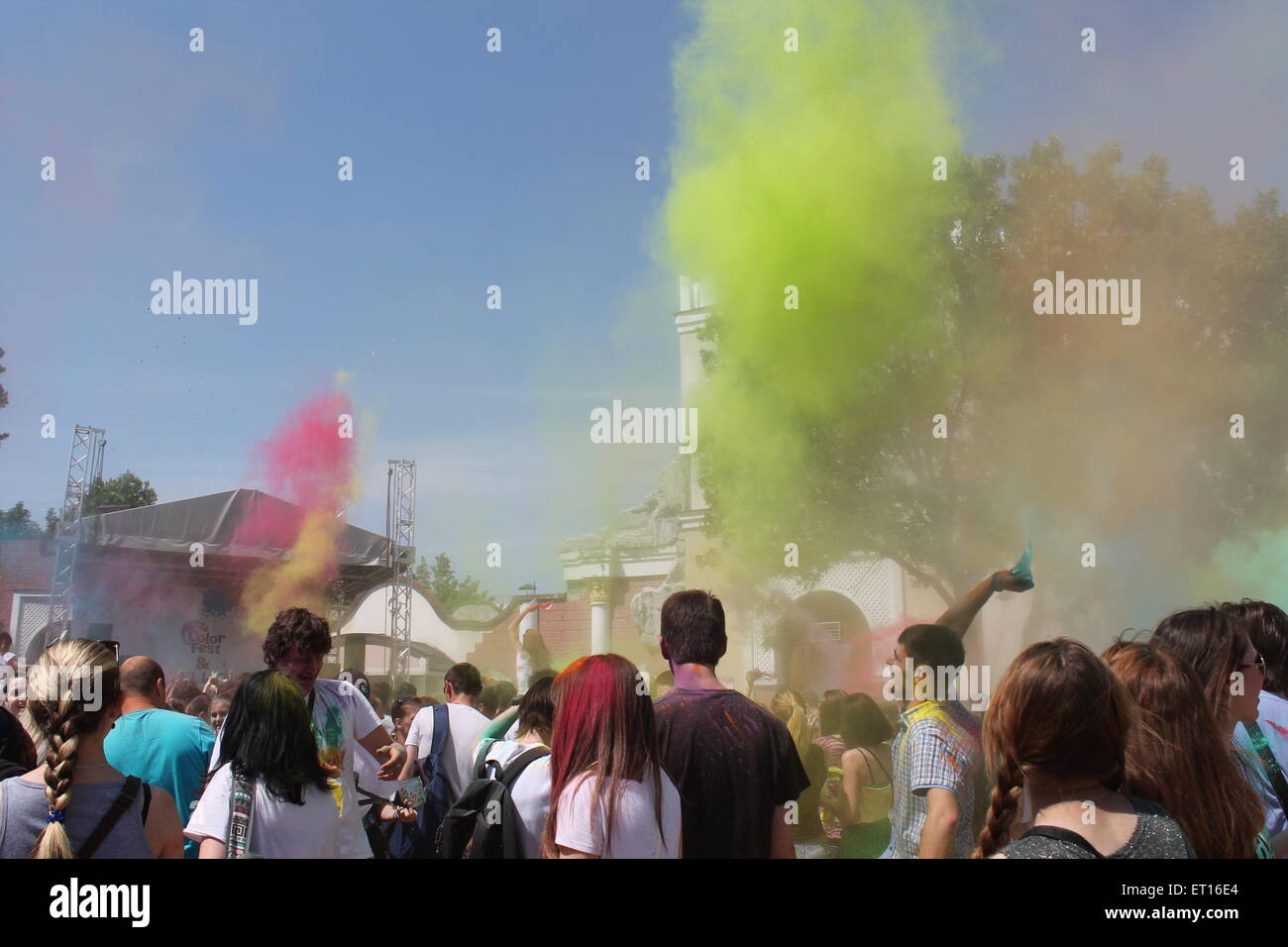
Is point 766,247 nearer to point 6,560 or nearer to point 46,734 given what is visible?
point 46,734

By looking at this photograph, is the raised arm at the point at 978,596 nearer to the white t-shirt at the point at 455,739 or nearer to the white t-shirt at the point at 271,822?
the white t-shirt at the point at 455,739

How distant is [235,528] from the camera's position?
14555mm

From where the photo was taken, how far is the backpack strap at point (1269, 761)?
257 centimetres

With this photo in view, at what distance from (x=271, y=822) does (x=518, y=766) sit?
25.5 inches

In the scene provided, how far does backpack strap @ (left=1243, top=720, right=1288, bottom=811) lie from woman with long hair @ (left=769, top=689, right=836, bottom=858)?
5.87 feet

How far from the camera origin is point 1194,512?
33.9 feet

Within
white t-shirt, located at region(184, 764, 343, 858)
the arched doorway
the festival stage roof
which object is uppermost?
the festival stage roof

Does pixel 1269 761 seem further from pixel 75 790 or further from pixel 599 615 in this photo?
pixel 599 615

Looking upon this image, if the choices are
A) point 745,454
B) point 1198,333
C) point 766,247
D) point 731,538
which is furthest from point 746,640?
point 1198,333

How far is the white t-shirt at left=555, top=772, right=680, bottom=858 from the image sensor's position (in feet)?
7.18

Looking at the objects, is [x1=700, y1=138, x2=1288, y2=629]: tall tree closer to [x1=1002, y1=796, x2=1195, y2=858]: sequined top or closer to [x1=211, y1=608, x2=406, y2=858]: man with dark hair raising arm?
[x1=211, y1=608, x2=406, y2=858]: man with dark hair raising arm

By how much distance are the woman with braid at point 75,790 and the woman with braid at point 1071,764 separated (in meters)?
1.81
